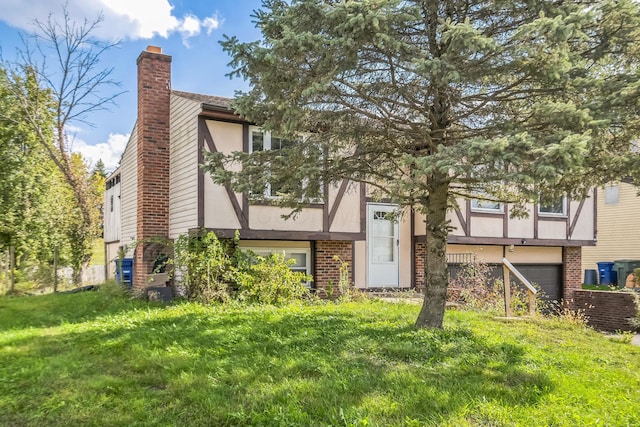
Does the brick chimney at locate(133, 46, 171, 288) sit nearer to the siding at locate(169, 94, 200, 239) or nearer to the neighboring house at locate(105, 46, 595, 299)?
the neighboring house at locate(105, 46, 595, 299)

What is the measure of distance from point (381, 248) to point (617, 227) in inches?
505

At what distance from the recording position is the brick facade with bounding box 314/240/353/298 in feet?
36.3

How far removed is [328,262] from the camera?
1121 cm

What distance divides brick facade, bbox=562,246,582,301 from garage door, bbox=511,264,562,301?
180 millimetres

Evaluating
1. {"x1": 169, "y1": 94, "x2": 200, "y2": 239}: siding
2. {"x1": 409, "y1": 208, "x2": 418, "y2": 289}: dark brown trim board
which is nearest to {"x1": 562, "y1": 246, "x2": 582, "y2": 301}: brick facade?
{"x1": 409, "y1": 208, "x2": 418, "y2": 289}: dark brown trim board

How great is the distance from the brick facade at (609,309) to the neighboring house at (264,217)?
2.61 m

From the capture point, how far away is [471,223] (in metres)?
13.1

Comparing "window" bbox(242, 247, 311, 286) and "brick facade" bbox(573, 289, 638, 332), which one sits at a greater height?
"window" bbox(242, 247, 311, 286)

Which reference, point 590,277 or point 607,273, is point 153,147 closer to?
point 607,273

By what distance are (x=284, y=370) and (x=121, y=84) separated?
14.8 m

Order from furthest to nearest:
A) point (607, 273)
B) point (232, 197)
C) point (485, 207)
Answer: point (607, 273) → point (485, 207) → point (232, 197)

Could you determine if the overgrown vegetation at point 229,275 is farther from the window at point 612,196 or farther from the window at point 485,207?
the window at point 612,196

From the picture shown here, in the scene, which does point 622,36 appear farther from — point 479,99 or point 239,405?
point 239,405

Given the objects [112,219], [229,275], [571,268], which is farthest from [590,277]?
[112,219]
